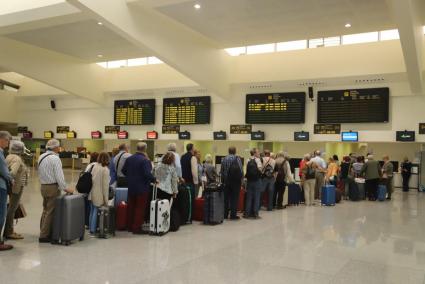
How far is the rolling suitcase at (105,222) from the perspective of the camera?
6.24 metres

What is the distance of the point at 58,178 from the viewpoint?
573 cm

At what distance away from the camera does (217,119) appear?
17844mm

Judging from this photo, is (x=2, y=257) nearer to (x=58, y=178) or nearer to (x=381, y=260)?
(x=58, y=178)

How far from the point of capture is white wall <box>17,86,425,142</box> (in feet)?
47.4

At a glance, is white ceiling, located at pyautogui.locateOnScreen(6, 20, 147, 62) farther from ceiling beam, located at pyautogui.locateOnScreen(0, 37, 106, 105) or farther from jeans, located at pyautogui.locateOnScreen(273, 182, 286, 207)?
jeans, located at pyautogui.locateOnScreen(273, 182, 286, 207)

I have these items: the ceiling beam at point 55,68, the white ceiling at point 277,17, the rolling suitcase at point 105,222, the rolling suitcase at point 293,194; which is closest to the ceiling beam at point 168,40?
the white ceiling at point 277,17

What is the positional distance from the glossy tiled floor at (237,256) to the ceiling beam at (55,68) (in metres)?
10.2

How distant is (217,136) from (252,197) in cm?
909

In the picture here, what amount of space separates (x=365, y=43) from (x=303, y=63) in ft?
7.74

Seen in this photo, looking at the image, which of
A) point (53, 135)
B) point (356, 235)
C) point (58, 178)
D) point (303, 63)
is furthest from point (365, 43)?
point (53, 135)

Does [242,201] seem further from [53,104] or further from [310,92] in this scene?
[53,104]

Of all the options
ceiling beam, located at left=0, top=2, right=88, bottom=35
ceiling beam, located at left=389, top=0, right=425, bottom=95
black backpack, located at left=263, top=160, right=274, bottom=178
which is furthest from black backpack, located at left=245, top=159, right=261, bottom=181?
ceiling beam, located at left=0, top=2, right=88, bottom=35

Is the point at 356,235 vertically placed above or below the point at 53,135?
below

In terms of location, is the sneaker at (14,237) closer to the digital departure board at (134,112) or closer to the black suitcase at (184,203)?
the black suitcase at (184,203)
